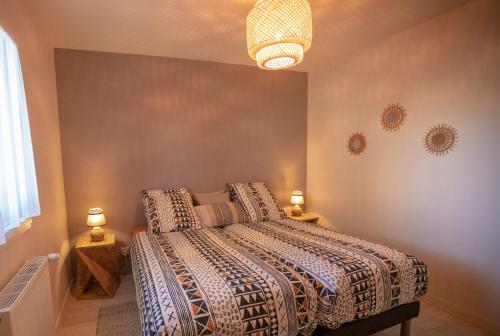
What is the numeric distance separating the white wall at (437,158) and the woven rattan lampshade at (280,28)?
1.37 meters

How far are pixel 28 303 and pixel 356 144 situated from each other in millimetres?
2925

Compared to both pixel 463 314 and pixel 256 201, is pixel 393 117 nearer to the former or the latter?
pixel 256 201

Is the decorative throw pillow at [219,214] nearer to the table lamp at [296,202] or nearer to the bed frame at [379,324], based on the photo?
the table lamp at [296,202]

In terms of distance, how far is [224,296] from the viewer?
1.34 m

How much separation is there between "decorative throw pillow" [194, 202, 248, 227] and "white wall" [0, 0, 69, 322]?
47.6 inches

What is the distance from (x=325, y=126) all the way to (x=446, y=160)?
146 cm

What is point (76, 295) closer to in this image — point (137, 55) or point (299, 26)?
point (137, 55)

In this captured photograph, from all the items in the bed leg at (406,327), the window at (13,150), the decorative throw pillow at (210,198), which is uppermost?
the window at (13,150)

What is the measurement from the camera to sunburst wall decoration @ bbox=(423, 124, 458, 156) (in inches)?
85.9

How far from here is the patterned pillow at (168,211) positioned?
101 inches

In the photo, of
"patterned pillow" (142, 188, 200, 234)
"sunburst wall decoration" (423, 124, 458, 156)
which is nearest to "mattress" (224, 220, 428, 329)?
"patterned pillow" (142, 188, 200, 234)

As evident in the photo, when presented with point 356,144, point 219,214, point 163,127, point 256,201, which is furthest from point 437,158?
point 163,127

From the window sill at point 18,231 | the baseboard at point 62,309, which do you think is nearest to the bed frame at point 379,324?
the window sill at point 18,231

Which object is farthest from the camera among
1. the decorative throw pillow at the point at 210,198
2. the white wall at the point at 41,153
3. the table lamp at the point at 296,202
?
the table lamp at the point at 296,202
